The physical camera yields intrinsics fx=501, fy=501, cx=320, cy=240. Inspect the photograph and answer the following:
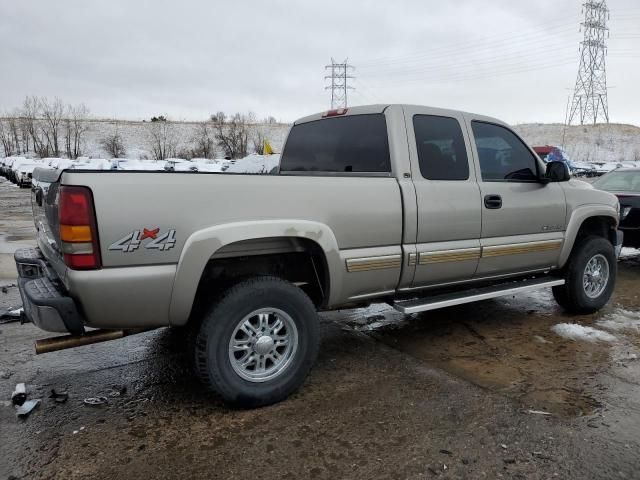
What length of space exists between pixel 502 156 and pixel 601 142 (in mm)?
73573

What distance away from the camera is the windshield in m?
A: 8.06

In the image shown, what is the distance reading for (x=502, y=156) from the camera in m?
4.52

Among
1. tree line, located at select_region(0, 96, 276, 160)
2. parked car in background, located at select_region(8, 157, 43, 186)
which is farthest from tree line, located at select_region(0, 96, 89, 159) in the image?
parked car in background, located at select_region(8, 157, 43, 186)

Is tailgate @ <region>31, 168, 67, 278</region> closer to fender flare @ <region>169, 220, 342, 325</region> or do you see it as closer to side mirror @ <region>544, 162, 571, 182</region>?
fender flare @ <region>169, 220, 342, 325</region>

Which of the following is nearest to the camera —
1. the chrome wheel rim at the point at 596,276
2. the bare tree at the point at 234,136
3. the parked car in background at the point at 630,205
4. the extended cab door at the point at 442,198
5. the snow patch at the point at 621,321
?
the extended cab door at the point at 442,198

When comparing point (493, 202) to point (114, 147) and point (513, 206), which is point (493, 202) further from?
point (114, 147)

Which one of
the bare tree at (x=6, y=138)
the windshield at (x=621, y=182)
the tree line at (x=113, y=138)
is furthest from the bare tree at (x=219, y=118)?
the windshield at (x=621, y=182)

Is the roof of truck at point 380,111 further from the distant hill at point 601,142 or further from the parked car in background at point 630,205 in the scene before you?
the distant hill at point 601,142

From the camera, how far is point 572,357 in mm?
4133

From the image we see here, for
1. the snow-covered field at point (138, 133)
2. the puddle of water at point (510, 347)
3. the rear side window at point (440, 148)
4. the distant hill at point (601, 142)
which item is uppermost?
the snow-covered field at point (138, 133)

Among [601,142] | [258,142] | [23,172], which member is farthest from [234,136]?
[601,142]

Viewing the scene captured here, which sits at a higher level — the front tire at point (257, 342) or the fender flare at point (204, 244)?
the fender flare at point (204, 244)

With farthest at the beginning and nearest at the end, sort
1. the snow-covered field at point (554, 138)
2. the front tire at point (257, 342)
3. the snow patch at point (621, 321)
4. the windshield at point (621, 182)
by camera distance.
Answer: the snow-covered field at point (554, 138) < the windshield at point (621, 182) < the snow patch at point (621, 321) < the front tire at point (257, 342)

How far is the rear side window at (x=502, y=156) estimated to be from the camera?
→ 4.35 metres
